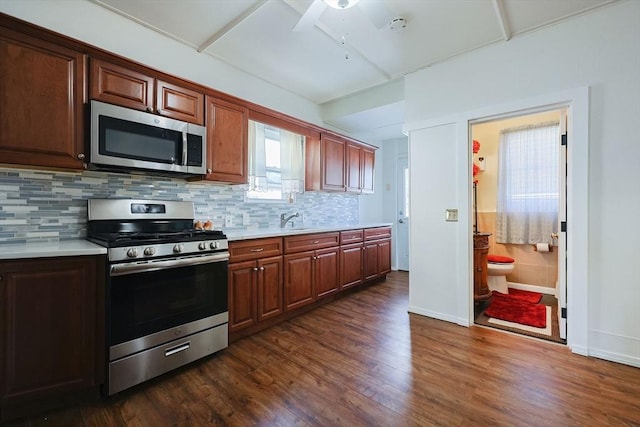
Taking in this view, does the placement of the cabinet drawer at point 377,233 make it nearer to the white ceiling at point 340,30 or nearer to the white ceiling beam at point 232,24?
the white ceiling at point 340,30

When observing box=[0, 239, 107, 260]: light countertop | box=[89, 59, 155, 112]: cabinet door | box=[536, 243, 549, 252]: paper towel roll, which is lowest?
box=[536, 243, 549, 252]: paper towel roll

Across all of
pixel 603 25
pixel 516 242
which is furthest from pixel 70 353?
pixel 516 242

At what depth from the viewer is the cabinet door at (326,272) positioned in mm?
3201

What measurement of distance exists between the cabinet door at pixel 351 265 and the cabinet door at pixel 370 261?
0.36ft

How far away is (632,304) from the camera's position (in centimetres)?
207

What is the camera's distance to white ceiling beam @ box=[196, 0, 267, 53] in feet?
7.01

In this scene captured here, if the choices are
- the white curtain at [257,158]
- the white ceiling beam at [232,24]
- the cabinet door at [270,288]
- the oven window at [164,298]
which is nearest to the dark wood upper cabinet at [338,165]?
the white curtain at [257,158]

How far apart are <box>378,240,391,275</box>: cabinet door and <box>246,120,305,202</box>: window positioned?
1642 mm

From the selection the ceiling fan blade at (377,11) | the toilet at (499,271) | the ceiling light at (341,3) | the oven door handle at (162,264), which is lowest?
the toilet at (499,271)

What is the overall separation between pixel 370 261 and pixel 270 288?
6.19ft

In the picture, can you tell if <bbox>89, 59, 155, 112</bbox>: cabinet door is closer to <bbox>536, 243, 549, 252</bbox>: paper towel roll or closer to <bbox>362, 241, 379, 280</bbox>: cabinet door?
<bbox>362, 241, 379, 280</bbox>: cabinet door

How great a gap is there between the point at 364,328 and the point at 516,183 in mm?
3070

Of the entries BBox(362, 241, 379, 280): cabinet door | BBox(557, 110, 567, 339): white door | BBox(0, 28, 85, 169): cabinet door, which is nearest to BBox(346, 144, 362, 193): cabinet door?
BBox(362, 241, 379, 280): cabinet door

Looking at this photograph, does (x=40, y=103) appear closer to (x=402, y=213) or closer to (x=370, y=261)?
(x=370, y=261)
